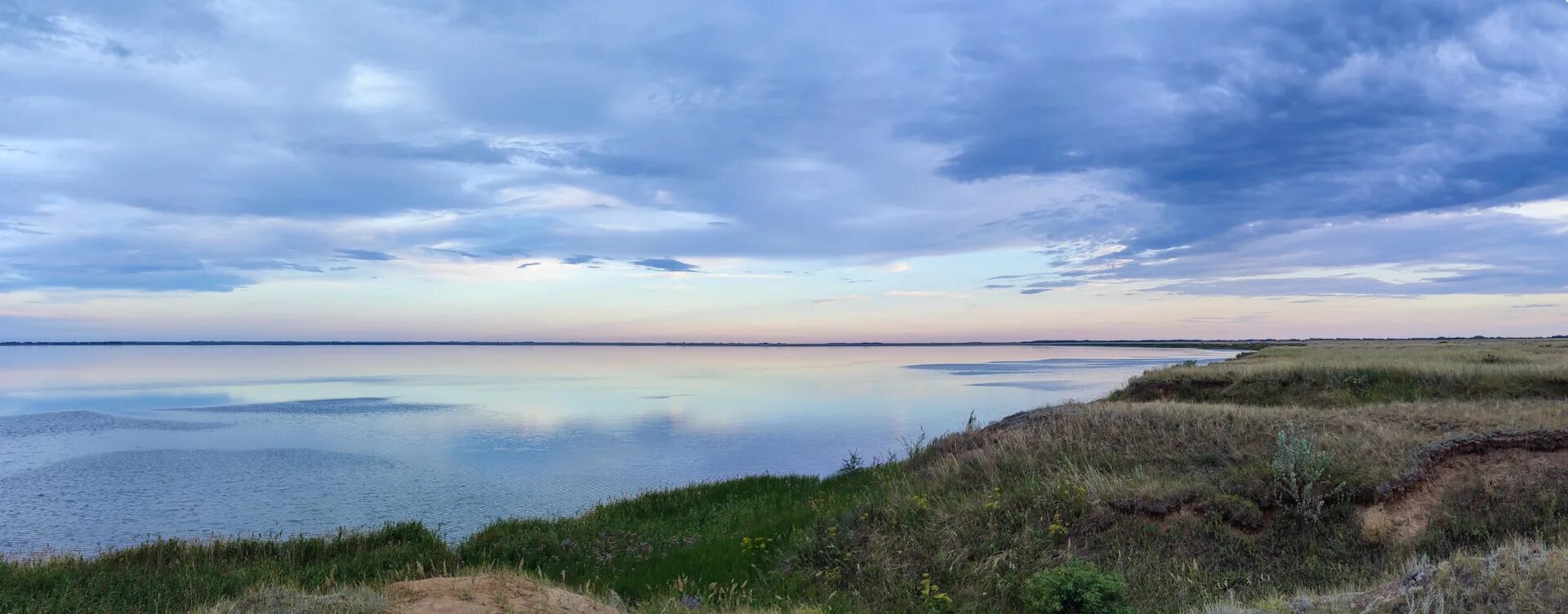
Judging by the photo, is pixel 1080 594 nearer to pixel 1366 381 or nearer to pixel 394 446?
pixel 1366 381

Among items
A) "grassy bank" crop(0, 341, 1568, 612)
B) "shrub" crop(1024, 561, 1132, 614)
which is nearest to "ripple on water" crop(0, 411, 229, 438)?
"grassy bank" crop(0, 341, 1568, 612)

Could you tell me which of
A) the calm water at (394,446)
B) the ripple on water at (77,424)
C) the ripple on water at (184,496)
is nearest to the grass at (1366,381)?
the calm water at (394,446)

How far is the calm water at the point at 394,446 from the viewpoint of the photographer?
19875 mm

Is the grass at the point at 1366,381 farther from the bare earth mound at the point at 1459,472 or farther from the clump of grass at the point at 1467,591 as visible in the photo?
the clump of grass at the point at 1467,591

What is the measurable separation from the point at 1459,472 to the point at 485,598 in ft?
Answer: 43.7

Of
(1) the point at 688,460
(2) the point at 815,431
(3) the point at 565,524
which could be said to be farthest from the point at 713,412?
(3) the point at 565,524

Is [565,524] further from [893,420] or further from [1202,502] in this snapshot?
[893,420]

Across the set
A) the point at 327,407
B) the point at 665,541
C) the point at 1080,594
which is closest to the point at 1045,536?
the point at 1080,594

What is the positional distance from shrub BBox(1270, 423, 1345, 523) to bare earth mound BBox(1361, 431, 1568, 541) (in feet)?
1.81

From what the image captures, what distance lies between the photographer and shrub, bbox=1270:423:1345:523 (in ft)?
35.0

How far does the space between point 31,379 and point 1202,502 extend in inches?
4096

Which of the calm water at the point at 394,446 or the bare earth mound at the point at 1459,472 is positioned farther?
the calm water at the point at 394,446

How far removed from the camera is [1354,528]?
33.8 ft

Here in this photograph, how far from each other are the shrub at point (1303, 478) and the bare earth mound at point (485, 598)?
367 inches
